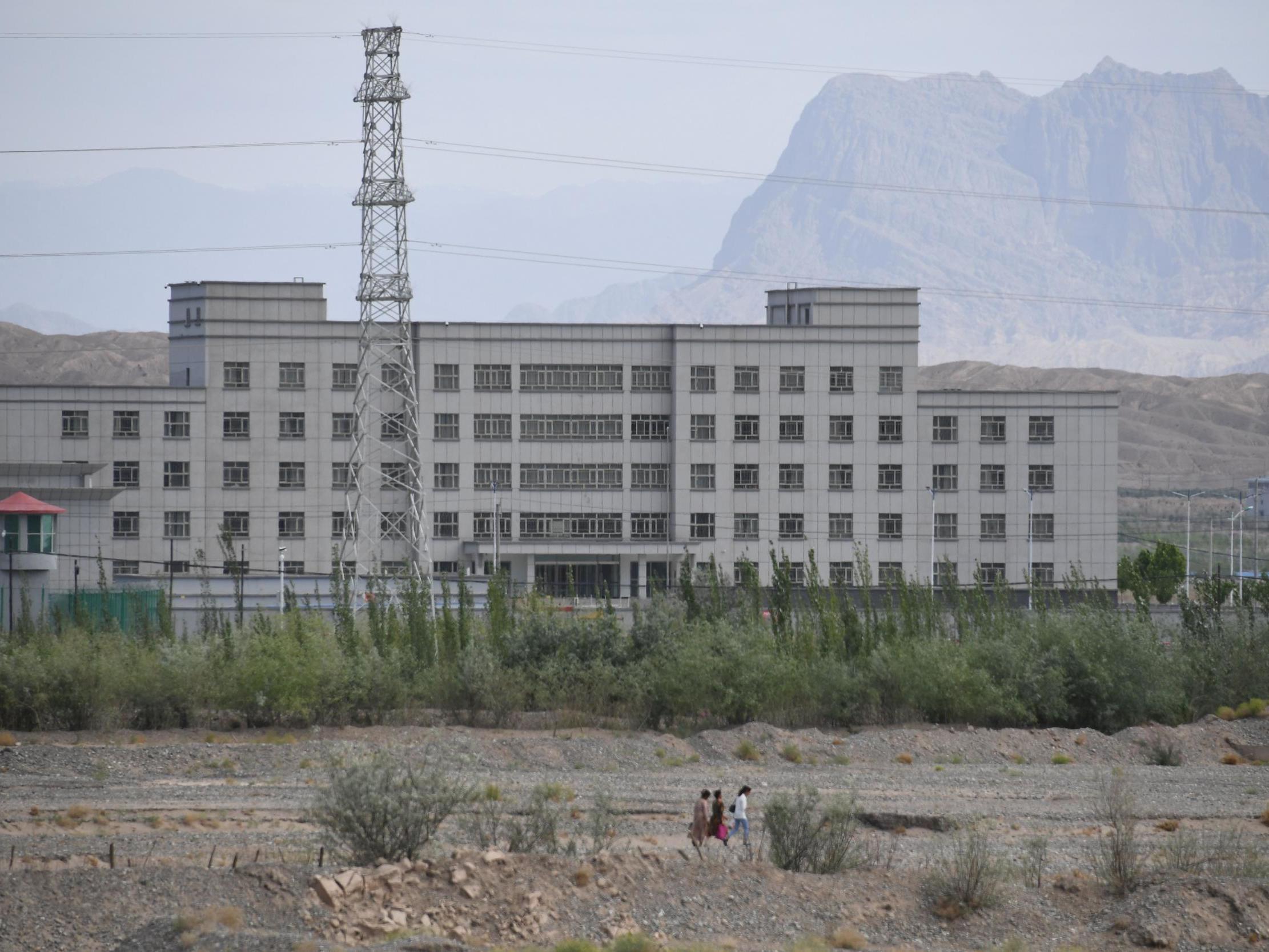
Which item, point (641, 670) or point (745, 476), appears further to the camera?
point (745, 476)

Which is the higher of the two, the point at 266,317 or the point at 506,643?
the point at 266,317

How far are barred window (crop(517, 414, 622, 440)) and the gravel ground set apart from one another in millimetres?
41501

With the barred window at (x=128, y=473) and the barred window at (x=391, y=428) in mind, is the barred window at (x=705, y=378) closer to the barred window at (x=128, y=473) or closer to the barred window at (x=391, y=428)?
the barred window at (x=391, y=428)

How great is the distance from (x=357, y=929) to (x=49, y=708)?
2323cm

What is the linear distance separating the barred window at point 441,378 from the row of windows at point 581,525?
673 cm

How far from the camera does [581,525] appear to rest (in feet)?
271

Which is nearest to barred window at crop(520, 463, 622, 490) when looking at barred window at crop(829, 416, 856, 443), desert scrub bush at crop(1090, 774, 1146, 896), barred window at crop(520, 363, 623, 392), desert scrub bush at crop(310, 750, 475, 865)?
barred window at crop(520, 363, 623, 392)

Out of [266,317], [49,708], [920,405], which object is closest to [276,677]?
[49,708]

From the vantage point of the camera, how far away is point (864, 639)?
46.3m

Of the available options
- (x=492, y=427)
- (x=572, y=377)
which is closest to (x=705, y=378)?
(x=572, y=377)

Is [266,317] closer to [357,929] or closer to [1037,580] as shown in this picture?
[1037,580]

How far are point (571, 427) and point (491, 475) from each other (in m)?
5.05

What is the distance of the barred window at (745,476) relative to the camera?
82.6m

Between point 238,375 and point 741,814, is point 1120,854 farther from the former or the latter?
point 238,375
